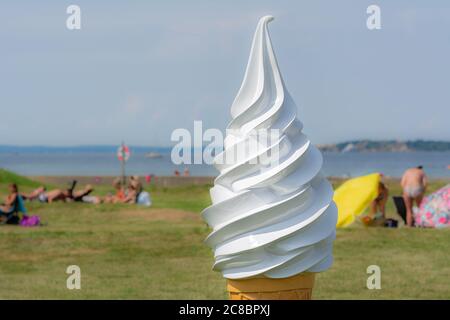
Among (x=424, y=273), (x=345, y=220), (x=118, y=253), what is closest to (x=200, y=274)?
(x=118, y=253)

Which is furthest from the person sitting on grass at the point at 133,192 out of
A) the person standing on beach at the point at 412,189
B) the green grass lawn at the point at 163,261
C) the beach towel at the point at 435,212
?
the beach towel at the point at 435,212

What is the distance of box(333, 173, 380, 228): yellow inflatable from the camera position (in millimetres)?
18188

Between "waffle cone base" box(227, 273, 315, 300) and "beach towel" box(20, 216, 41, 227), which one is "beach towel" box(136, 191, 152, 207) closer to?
"beach towel" box(20, 216, 41, 227)

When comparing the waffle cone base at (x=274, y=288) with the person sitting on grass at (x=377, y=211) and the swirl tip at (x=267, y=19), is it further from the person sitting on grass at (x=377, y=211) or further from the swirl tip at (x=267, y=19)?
the person sitting on grass at (x=377, y=211)

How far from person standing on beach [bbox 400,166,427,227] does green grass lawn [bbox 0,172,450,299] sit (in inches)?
60.8

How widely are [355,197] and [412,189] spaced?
1674mm

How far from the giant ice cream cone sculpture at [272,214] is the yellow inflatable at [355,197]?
10.1 meters

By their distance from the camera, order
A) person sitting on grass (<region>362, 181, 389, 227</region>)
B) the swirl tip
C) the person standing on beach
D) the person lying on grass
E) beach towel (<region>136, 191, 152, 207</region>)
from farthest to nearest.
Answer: the person lying on grass
beach towel (<region>136, 191, 152, 207</region>)
the person standing on beach
person sitting on grass (<region>362, 181, 389, 227</region>)
the swirl tip

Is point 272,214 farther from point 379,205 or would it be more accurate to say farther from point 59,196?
point 59,196

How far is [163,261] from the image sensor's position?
14.5 meters

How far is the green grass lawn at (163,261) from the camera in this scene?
480 inches

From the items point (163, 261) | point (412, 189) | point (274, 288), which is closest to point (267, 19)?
point (274, 288)

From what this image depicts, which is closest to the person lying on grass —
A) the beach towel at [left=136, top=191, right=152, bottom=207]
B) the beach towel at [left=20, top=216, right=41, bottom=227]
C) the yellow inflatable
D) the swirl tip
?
the beach towel at [left=136, top=191, right=152, bottom=207]
